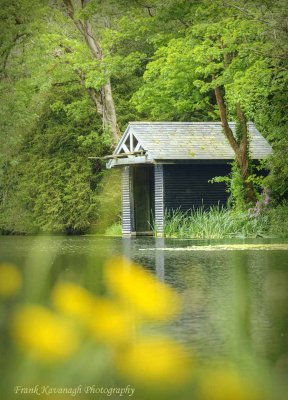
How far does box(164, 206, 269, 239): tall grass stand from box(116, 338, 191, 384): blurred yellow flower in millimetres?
29687

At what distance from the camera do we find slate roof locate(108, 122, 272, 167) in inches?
1773

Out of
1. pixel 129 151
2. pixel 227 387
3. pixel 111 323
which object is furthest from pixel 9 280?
pixel 129 151

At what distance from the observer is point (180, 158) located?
1762 inches

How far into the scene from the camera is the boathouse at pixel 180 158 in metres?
45.3

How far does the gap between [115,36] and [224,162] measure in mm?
12022

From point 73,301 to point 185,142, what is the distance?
31547 millimetres

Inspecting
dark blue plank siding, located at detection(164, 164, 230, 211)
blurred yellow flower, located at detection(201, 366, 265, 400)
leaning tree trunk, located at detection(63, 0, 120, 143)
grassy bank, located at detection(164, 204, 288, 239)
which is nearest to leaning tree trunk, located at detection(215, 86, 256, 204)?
grassy bank, located at detection(164, 204, 288, 239)

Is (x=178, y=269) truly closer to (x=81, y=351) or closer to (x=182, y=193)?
(x=81, y=351)

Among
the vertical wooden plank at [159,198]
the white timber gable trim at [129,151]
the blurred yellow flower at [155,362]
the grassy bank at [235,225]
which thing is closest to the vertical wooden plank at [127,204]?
the white timber gable trim at [129,151]

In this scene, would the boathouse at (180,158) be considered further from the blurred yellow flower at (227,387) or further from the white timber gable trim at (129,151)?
the blurred yellow flower at (227,387)

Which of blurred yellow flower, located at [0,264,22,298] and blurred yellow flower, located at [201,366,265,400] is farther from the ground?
blurred yellow flower, located at [0,264,22,298]

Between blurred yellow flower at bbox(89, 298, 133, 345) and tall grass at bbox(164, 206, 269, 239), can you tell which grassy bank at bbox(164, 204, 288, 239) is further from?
blurred yellow flower at bbox(89, 298, 133, 345)

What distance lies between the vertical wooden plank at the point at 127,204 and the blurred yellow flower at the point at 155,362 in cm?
3772

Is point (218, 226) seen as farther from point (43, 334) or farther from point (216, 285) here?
point (43, 334)
